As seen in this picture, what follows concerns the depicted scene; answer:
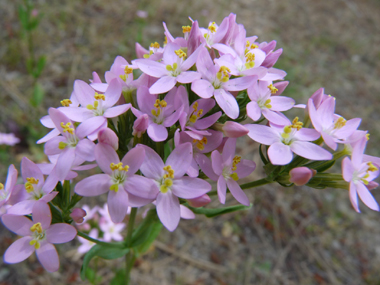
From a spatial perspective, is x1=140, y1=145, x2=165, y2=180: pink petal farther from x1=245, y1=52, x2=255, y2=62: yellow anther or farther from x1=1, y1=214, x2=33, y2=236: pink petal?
x1=245, y1=52, x2=255, y2=62: yellow anther

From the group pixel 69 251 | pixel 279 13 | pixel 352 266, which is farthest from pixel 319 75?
pixel 69 251

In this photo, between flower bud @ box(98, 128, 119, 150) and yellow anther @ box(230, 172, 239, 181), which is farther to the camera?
yellow anther @ box(230, 172, 239, 181)

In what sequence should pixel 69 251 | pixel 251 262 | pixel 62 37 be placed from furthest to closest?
pixel 62 37 → pixel 251 262 → pixel 69 251

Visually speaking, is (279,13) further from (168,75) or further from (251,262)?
(168,75)

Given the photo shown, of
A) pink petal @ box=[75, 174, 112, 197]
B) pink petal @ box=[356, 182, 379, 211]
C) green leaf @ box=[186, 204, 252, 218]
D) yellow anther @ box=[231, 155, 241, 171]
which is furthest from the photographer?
green leaf @ box=[186, 204, 252, 218]

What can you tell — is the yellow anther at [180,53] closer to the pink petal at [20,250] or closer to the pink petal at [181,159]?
the pink petal at [181,159]

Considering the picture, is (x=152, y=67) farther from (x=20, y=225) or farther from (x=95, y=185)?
(x=20, y=225)

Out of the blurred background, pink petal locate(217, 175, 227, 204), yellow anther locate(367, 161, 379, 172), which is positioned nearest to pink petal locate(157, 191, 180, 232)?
pink petal locate(217, 175, 227, 204)
